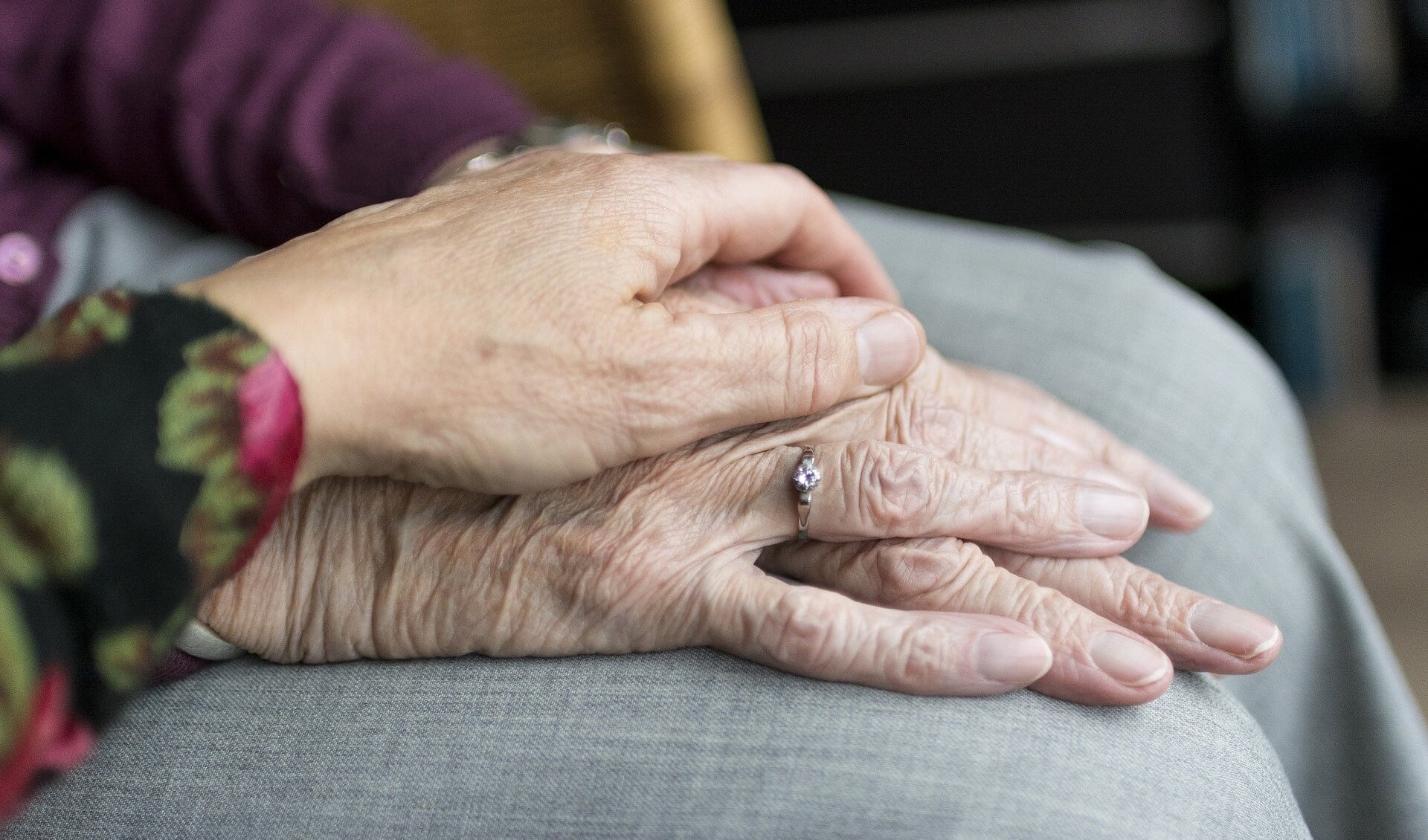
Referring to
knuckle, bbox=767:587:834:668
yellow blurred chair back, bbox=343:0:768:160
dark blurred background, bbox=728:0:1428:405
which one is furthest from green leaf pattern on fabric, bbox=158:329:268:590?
dark blurred background, bbox=728:0:1428:405

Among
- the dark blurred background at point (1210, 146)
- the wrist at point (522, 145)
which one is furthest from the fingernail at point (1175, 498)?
the dark blurred background at point (1210, 146)

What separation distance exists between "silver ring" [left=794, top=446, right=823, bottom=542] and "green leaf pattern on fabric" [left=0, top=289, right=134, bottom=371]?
1.18 ft

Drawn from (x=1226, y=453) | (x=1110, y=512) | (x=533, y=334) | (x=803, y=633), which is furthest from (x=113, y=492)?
(x=1226, y=453)

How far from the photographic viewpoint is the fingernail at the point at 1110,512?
0.71 m

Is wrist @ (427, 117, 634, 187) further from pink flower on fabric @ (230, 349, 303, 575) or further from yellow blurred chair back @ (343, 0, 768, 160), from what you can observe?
pink flower on fabric @ (230, 349, 303, 575)

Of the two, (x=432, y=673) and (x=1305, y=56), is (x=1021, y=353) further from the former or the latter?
(x=1305, y=56)

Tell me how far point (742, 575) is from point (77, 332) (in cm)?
35

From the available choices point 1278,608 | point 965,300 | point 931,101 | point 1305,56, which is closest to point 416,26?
point 965,300

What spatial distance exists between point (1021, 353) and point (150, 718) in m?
0.66

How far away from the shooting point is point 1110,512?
2.34 ft

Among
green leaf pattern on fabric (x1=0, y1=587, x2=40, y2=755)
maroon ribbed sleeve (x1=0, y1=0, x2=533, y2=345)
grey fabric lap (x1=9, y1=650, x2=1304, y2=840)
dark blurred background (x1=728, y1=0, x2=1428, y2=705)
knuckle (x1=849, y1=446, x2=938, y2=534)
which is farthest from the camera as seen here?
dark blurred background (x1=728, y1=0, x2=1428, y2=705)

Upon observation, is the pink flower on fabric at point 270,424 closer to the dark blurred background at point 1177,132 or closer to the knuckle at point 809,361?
the knuckle at point 809,361

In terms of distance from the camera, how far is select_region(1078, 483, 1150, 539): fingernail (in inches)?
28.0

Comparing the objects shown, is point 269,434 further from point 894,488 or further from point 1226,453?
point 1226,453
